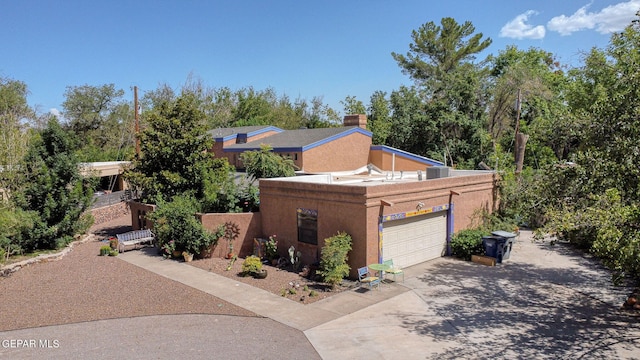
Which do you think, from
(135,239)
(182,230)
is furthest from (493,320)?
(135,239)

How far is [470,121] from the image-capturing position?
3872 centimetres

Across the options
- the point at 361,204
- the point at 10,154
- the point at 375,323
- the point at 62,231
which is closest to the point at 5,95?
the point at 10,154

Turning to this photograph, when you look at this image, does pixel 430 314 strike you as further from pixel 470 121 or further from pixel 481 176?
pixel 470 121

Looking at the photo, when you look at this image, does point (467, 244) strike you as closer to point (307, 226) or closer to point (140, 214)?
point (307, 226)

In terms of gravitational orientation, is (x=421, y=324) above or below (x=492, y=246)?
below

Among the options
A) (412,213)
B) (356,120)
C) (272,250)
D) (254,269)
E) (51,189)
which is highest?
(356,120)

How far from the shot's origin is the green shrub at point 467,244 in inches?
731

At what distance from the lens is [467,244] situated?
18.6 m

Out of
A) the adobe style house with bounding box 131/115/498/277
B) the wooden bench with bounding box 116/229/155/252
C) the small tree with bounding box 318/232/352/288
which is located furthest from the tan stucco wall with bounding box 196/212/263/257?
the small tree with bounding box 318/232/352/288

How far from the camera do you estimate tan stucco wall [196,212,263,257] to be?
19375 mm

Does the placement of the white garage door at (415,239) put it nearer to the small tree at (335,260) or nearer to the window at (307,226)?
the small tree at (335,260)

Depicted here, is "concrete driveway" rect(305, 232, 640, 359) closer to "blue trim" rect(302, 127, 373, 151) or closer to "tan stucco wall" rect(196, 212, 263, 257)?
"tan stucco wall" rect(196, 212, 263, 257)

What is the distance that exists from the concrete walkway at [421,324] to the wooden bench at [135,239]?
5937 millimetres

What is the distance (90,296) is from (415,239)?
464 inches
